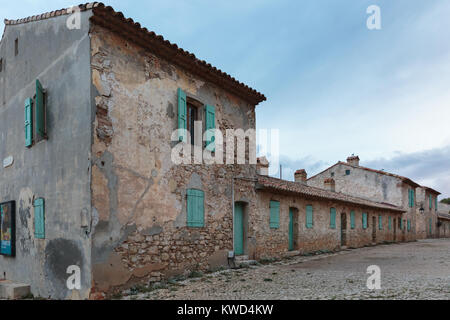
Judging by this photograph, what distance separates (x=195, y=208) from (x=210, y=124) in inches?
94.1

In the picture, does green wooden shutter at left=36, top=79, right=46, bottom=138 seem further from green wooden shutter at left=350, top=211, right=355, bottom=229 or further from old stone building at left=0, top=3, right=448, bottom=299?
green wooden shutter at left=350, top=211, right=355, bottom=229

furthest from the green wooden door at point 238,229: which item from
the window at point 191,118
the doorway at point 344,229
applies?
the doorway at point 344,229

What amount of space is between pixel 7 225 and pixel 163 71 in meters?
5.81

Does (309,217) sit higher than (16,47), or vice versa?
(16,47)

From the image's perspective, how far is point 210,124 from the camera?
9625 mm

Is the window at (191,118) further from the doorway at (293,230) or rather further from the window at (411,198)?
the window at (411,198)

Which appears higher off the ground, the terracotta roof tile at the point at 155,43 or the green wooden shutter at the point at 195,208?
the terracotta roof tile at the point at 155,43

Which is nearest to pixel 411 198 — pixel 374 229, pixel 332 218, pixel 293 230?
pixel 374 229

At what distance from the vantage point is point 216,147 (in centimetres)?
990

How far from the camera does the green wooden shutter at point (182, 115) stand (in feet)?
28.0

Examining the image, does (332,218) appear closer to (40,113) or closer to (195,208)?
(195,208)

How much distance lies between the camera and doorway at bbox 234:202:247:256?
1077 cm

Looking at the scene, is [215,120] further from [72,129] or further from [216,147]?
[72,129]
